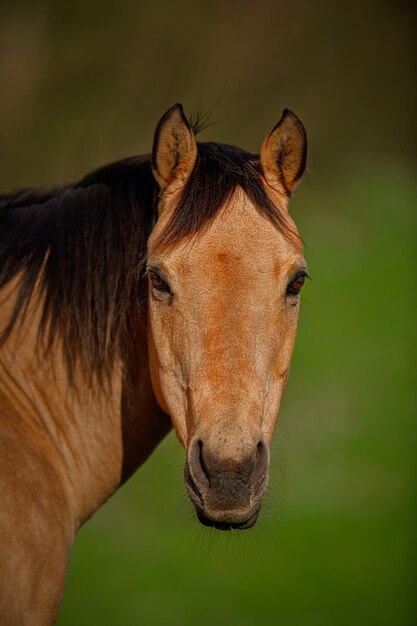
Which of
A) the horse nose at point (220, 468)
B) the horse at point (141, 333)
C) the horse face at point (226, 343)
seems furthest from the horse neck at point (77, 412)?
the horse nose at point (220, 468)

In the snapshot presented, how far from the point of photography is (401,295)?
39.4 feet

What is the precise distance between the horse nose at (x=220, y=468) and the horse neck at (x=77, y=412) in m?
0.66

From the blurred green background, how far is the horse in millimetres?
3448

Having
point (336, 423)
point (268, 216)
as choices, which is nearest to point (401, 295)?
point (336, 423)

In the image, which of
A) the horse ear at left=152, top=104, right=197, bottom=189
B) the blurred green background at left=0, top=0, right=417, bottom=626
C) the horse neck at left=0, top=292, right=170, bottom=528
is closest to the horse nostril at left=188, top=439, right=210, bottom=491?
the horse neck at left=0, top=292, right=170, bottom=528

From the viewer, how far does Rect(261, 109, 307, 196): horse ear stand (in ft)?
8.48

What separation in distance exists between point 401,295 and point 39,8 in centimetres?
676

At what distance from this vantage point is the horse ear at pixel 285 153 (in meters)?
2.59

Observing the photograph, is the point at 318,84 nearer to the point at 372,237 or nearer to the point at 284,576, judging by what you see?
the point at 372,237

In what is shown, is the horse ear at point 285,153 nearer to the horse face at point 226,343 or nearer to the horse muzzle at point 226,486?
the horse face at point 226,343

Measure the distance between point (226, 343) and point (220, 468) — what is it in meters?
0.37

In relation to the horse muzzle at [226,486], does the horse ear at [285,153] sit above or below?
above

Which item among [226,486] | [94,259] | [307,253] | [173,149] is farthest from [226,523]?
[307,253]

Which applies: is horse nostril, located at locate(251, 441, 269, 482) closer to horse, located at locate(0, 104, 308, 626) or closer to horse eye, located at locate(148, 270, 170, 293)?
horse, located at locate(0, 104, 308, 626)
